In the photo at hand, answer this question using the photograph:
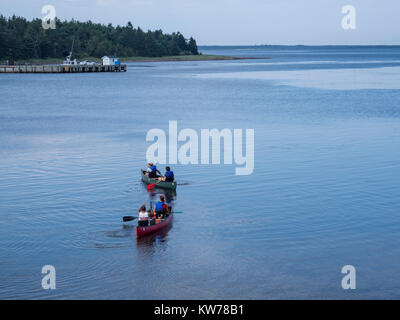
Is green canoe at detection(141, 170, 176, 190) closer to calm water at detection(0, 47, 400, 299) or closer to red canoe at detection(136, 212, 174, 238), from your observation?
calm water at detection(0, 47, 400, 299)

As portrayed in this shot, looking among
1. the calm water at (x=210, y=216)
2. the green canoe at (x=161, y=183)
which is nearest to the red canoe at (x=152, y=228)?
the calm water at (x=210, y=216)

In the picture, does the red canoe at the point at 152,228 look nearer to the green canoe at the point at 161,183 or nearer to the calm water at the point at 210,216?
the calm water at the point at 210,216

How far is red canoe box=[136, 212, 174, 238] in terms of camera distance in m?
30.7

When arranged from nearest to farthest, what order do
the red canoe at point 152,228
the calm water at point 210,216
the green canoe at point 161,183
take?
the calm water at point 210,216 < the red canoe at point 152,228 < the green canoe at point 161,183

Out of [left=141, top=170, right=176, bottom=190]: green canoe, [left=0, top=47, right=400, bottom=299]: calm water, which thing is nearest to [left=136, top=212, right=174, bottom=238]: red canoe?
[left=0, top=47, right=400, bottom=299]: calm water

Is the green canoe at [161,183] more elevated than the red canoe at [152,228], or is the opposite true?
the green canoe at [161,183]

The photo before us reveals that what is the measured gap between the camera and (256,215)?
3450 cm

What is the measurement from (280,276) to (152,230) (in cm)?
874

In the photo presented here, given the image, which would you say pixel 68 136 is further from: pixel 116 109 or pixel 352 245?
pixel 352 245

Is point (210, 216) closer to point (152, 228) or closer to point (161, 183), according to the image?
point (152, 228)

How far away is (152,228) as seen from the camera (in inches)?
1236

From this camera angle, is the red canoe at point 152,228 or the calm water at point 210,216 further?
the red canoe at point 152,228

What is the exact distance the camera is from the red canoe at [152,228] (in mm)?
30737
